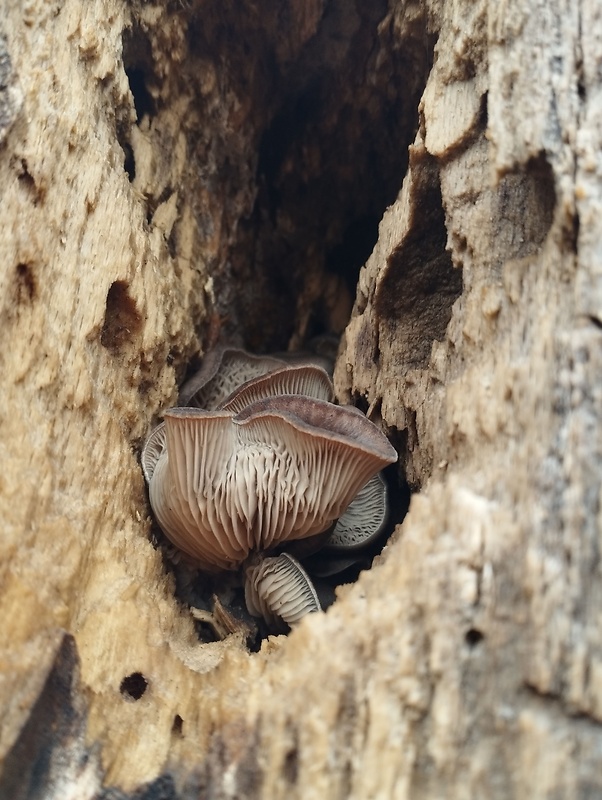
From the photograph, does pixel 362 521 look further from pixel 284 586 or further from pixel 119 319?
pixel 119 319

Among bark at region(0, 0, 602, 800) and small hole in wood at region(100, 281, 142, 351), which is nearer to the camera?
bark at region(0, 0, 602, 800)

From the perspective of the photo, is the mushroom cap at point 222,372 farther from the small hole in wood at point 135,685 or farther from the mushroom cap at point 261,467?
the small hole in wood at point 135,685

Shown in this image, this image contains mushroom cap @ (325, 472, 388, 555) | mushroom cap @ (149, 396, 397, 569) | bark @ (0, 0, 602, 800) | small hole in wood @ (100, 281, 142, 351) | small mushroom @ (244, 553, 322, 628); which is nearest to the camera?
bark @ (0, 0, 602, 800)

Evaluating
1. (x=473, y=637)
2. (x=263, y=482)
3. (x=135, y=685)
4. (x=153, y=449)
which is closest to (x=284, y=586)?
(x=263, y=482)

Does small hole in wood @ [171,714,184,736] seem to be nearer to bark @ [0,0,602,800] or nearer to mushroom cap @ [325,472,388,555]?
bark @ [0,0,602,800]

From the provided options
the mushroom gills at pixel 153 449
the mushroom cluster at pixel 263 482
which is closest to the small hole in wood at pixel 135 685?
the mushroom cluster at pixel 263 482

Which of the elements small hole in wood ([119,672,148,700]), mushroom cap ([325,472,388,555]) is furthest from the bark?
mushroom cap ([325,472,388,555])
